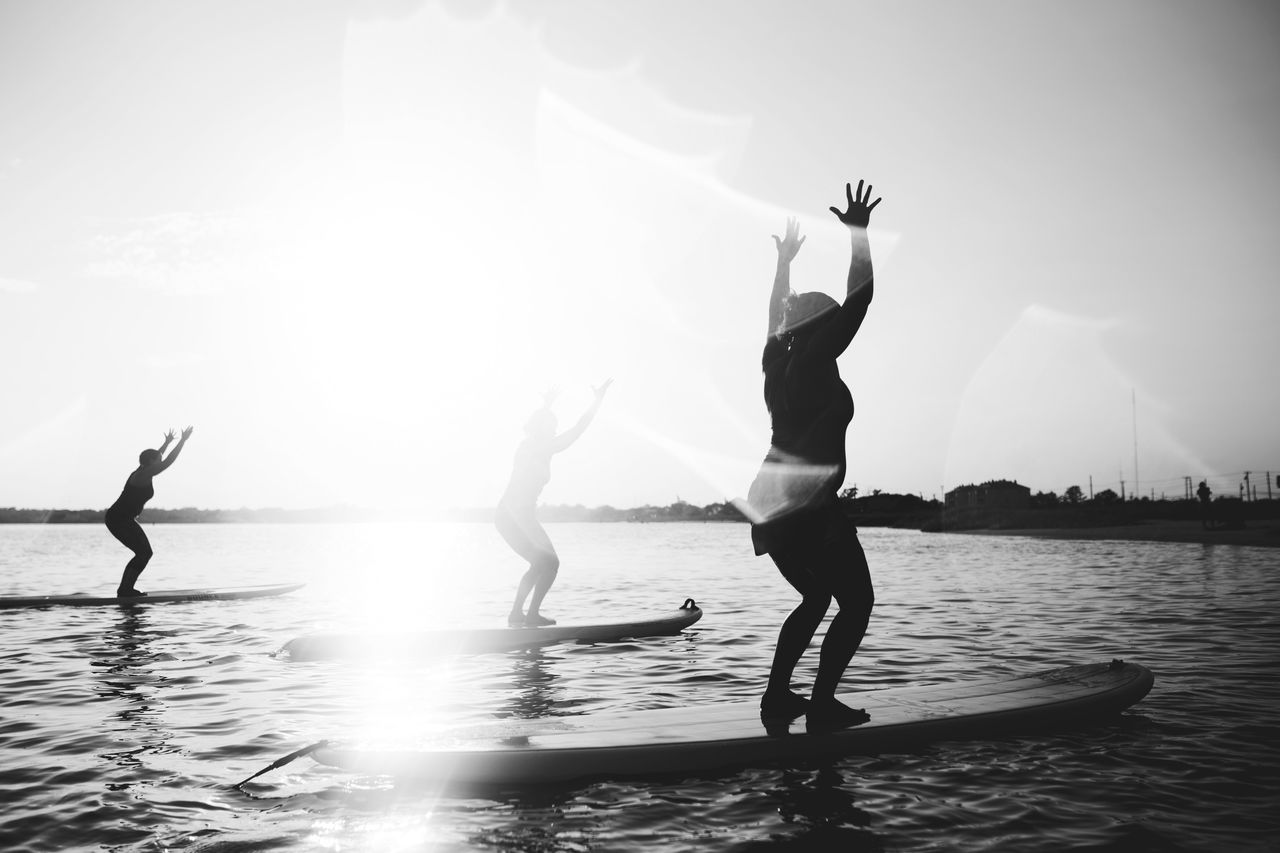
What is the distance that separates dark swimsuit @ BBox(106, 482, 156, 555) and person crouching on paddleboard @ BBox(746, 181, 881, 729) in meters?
13.9

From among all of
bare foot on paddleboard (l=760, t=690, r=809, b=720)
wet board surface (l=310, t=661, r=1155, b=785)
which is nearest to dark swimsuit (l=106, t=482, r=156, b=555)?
wet board surface (l=310, t=661, r=1155, b=785)

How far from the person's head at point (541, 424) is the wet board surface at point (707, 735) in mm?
5444

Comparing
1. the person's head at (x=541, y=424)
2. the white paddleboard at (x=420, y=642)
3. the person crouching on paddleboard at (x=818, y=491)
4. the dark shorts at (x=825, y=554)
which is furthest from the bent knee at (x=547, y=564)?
the dark shorts at (x=825, y=554)

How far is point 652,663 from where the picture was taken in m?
10.1

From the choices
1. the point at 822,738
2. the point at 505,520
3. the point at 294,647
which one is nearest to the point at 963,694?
the point at 822,738

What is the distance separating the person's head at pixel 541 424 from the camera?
1108cm

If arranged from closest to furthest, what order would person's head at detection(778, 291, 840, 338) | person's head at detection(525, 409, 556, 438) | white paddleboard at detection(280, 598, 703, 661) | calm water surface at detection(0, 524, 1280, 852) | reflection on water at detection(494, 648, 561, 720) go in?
1. calm water surface at detection(0, 524, 1280, 852)
2. person's head at detection(778, 291, 840, 338)
3. reflection on water at detection(494, 648, 561, 720)
4. white paddleboard at detection(280, 598, 703, 661)
5. person's head at detection(525, 409, 556, 438)

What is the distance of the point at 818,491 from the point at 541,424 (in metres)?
6.15

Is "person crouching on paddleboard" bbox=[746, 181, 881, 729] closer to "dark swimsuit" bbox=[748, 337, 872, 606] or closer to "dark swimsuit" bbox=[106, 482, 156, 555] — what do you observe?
"dark swimsuit" bbox=[748, 337, 872, 606]

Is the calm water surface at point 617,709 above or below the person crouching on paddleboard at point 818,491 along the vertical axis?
below

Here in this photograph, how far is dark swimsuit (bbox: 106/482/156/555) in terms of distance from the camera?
15492 millimetres

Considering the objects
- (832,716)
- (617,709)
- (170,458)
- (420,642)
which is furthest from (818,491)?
(170,458)

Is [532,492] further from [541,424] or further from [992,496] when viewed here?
[992,496]

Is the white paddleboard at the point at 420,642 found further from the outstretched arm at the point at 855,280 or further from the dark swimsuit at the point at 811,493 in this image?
the outstretched arm at the point at 855,280
